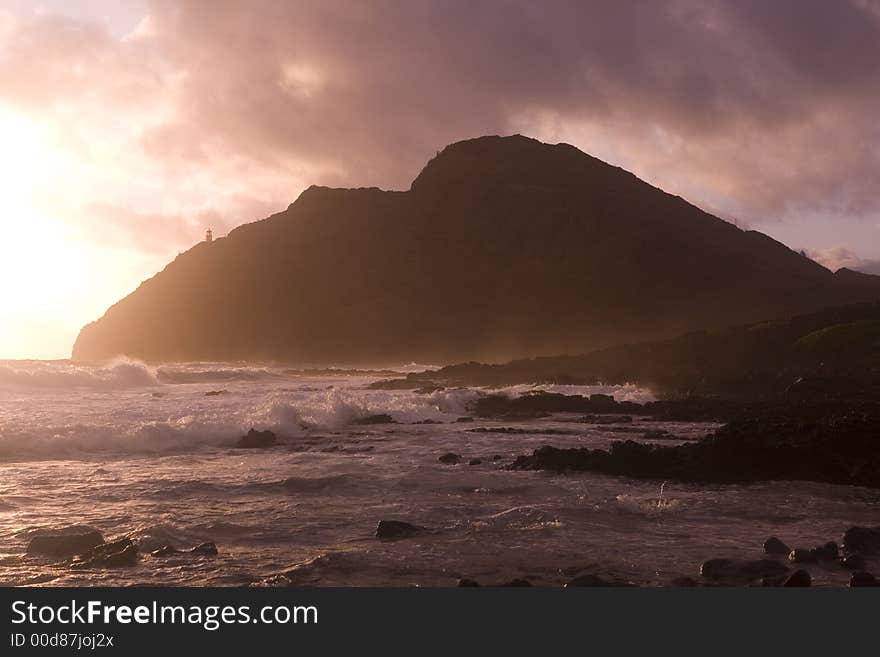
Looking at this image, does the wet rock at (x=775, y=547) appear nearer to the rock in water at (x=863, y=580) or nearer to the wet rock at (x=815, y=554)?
the wet rock at (x=815, y=554)

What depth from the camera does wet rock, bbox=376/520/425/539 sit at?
12.2m

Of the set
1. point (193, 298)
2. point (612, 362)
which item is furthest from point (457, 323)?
point (612, 362)

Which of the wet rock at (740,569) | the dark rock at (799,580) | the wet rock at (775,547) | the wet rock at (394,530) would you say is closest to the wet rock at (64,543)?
the wet rock at (394,530)

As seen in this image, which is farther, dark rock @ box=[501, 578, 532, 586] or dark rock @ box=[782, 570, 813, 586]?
dark rock @ box=[501, 578, 532, 586]

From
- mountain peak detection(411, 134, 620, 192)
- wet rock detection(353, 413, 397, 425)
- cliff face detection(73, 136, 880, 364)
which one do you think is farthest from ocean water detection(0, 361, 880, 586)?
mountain peak detection(411, 134, 620, 192)

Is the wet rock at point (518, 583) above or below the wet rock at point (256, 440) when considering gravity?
below

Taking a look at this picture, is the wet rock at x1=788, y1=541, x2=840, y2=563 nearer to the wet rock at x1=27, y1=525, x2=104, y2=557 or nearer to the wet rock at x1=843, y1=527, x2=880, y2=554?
the wet rock at x1=843, y1=527, x2=880, y2=554

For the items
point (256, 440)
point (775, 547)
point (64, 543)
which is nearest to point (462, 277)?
point (256, 440)

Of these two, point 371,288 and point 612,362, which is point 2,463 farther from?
point 371,288

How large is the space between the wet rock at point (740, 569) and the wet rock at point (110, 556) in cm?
803

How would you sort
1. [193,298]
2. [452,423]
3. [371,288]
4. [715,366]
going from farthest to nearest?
1. [193,298]
2. [371,288]
3. [715,366]
4. [452,423]

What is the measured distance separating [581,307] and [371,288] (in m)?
37.5

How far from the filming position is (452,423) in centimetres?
3170

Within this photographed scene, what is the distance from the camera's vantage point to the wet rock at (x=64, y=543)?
11023 millimetres
